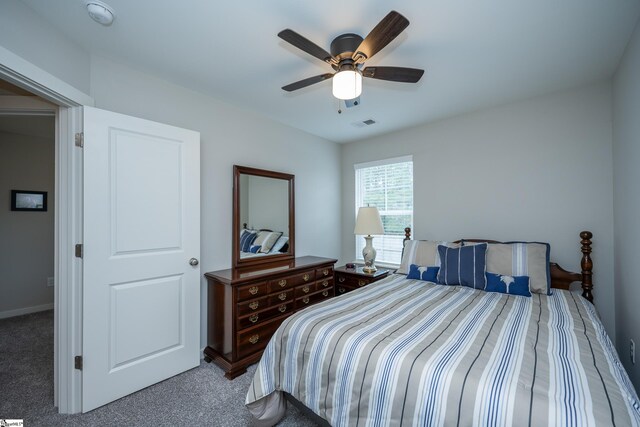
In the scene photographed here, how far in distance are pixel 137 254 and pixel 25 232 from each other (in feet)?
10.2

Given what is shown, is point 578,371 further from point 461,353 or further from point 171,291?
point 171,291

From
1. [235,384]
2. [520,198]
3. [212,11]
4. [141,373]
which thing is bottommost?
[235,384]

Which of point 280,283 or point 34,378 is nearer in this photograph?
point 34,378

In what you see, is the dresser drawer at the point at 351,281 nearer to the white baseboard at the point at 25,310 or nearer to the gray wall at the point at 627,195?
the gray wall at the point at 627,195

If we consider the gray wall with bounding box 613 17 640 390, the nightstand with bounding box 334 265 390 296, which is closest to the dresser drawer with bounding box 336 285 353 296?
the nightstand with bounding box 334 265 390 296

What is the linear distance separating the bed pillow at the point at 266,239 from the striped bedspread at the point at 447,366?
134cm

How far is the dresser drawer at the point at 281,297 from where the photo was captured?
8.41 ft

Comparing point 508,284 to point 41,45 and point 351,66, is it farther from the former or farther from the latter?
point 41,45

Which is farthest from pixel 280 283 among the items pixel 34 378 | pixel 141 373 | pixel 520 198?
pixel 520 198

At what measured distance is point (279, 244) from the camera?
10.4 ft

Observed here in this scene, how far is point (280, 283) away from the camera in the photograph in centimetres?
264

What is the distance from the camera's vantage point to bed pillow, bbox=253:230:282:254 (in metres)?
2.98

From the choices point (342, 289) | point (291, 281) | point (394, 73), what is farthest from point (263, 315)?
point (394, 73)

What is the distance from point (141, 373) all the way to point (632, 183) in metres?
3.65
